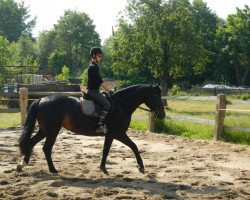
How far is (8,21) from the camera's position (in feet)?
342

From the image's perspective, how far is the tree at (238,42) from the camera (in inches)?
2232

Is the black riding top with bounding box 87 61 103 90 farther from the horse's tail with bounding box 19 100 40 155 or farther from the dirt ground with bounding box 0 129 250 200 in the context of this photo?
the dirt ground with bounding box 0 129 250 200

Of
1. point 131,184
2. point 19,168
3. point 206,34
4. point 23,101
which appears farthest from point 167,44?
point 206,34

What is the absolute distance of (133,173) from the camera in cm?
786

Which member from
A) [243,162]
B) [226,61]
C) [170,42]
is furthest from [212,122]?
[226,61]

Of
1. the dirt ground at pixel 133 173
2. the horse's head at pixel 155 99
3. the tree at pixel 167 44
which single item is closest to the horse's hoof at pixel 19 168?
the dirt ground at pixel 133 173

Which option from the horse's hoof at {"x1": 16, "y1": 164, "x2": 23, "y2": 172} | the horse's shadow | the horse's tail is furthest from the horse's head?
the horse's hoof at {"x1": 16, "y1": 164, "x2": 23, "y2": 172}

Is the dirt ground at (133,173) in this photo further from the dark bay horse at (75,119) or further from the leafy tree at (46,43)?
the leafy tree at (46,43)

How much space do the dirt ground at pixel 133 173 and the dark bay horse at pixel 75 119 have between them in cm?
44

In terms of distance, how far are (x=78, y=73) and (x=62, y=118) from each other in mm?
60094

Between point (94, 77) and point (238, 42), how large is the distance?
52.4m

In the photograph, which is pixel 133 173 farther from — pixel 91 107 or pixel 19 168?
pixel 19 168

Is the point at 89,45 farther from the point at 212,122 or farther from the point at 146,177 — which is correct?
the point at 146,177

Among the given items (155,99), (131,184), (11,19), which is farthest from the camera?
(11,19)
